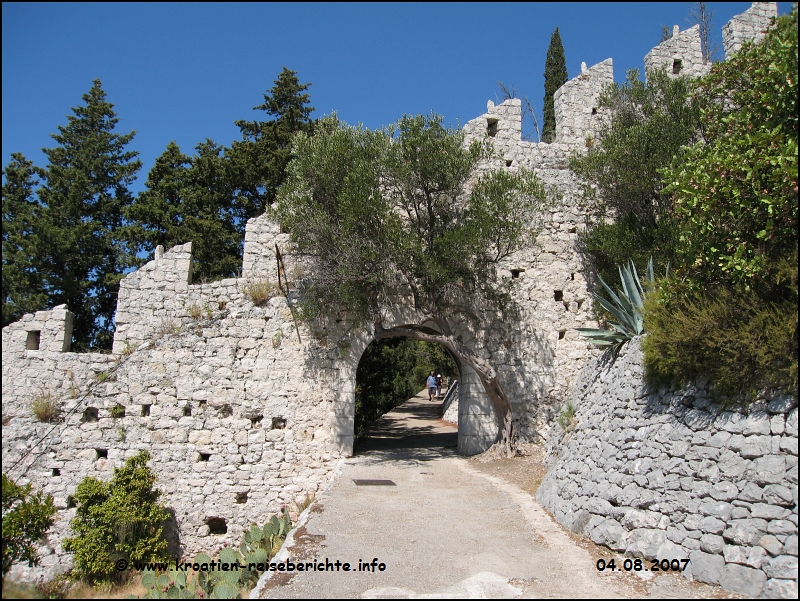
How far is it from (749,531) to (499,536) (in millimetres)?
2621

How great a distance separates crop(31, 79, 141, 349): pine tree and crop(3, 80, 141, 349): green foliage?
3cm

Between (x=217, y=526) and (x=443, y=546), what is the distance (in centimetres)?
633

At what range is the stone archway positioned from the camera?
11.4 metres

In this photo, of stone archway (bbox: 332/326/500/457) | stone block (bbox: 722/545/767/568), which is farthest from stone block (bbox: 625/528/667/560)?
stone archway (bbox: 332/326/500/457)

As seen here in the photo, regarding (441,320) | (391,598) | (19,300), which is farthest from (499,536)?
(19,300)

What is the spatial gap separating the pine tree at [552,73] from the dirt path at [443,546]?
53.1 feet

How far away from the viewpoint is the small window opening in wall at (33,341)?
11.1 meters

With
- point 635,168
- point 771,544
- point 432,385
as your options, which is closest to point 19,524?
point 771,544

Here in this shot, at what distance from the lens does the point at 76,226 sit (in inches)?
779

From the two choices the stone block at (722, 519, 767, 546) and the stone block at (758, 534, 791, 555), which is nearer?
the stone block at (758, 534, 791, 555)

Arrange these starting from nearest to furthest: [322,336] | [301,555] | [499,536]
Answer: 1. [301,555]
2. [499,536]
3. [322,336]

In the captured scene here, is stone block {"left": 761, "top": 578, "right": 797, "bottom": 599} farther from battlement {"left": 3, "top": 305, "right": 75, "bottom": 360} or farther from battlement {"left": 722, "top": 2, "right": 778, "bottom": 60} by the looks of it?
battlement {"left": 3, "top": 305, "right": 75, "bottom": 360}

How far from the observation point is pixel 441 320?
11664mm

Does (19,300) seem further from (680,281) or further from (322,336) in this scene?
(680,281)
